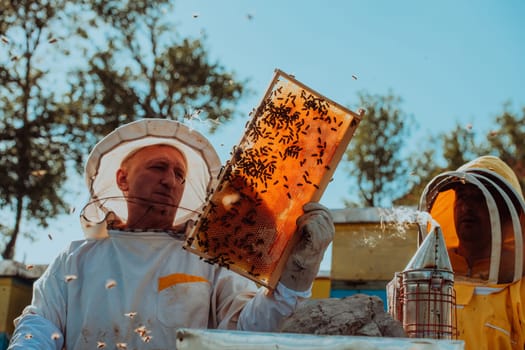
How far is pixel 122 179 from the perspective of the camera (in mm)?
4844

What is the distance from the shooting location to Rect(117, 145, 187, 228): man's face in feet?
14.8

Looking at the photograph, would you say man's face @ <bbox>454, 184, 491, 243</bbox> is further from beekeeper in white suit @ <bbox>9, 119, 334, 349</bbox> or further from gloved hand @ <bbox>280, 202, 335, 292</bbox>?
Answer: gloved hand @ <bbox>280, 202, 335, 292</bbox>

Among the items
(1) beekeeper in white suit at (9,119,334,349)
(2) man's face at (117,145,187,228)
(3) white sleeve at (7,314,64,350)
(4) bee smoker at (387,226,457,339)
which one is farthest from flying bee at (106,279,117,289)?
(4) bee smoker at (387,226,457,339)

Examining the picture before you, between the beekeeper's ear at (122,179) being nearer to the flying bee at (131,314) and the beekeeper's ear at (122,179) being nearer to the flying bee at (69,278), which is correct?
the flying bee at (69,278)

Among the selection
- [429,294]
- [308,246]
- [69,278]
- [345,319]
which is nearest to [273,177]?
[308,246]

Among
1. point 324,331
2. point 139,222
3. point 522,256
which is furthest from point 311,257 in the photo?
point 522,256

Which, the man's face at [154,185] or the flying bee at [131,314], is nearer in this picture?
the flying bee at [131,314]

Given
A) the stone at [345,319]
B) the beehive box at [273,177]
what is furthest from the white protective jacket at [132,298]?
the stone at [345,319]

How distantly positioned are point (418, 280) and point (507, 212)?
6.90 feet

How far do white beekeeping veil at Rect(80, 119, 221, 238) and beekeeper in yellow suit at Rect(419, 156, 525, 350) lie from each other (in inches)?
53.5

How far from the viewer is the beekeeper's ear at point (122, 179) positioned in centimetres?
481

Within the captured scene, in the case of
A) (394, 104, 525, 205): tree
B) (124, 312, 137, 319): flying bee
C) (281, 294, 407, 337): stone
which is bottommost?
(281, 294, 407, 337): stone

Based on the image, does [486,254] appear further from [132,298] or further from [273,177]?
[132,298]

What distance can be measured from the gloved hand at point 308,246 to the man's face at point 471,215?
178cm
